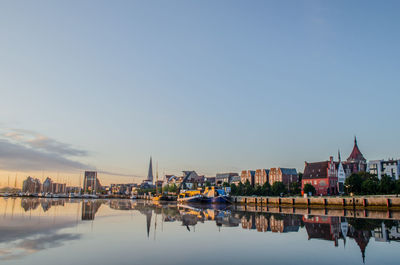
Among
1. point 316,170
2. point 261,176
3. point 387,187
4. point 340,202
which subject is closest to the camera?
point 340,202

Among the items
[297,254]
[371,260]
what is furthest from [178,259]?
[371,260]

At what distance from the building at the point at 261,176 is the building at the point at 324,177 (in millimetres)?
27890

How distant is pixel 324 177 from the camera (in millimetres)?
99062

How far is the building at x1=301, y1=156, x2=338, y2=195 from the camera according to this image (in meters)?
97.8

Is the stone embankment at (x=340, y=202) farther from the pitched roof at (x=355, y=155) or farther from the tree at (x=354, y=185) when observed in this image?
the pitched roof at (x=355, y=155)

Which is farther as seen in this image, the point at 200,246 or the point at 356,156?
the point at 356,156

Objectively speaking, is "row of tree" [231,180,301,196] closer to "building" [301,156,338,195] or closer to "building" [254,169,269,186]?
"building" [301,156,338,195]

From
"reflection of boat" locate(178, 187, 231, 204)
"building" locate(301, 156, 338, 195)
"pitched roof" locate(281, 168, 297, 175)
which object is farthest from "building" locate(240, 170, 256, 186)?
"building" locate(301, 156, 338, 195)

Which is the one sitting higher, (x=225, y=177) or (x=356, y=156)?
(x=356, y=156)

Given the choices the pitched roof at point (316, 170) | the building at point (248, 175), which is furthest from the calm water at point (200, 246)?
the building at point (248, 175)

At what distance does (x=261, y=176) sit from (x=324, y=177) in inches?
1507

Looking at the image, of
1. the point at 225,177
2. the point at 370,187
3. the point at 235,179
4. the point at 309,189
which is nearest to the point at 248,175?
the point at 235,179

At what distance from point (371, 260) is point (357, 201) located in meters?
51.3

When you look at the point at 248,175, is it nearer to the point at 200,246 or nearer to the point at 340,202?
the point at 340,202
